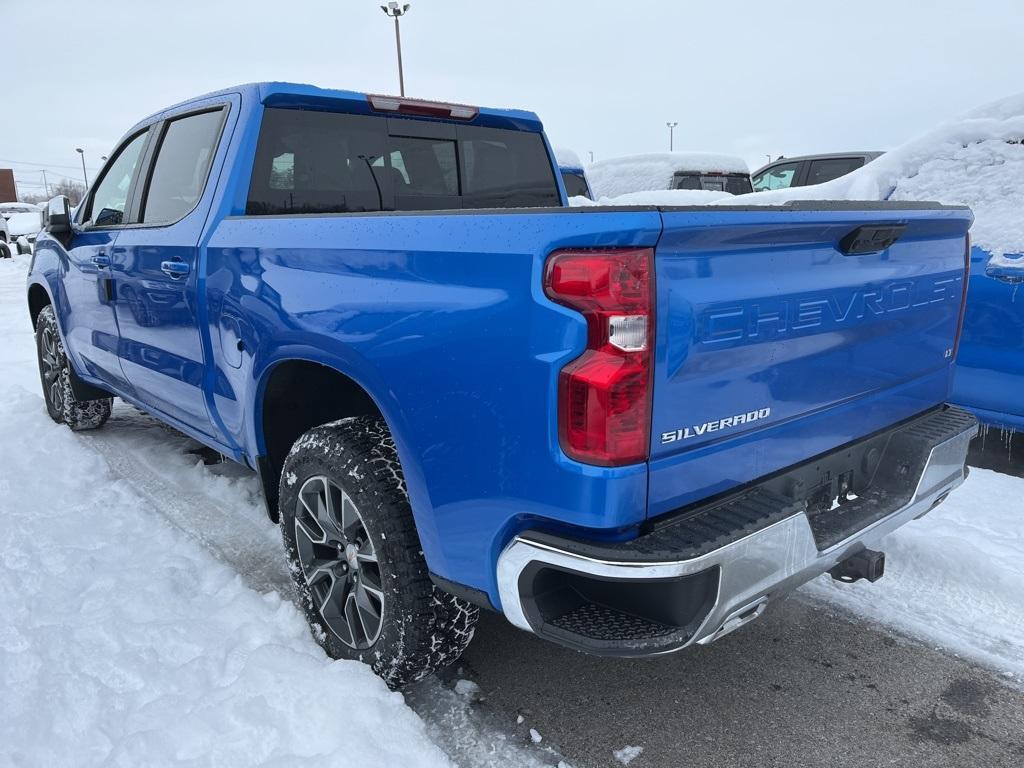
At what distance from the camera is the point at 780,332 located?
6.73 feet

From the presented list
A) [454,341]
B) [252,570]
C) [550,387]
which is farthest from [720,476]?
[252,570]

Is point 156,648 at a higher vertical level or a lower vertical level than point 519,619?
lower

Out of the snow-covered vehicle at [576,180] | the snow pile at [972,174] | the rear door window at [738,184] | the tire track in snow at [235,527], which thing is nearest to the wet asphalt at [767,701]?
the tire track in snow at [235,527]

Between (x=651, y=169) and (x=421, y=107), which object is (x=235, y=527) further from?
(x=651, y=169)

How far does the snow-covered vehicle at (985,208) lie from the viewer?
4121 mm

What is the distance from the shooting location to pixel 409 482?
223cm

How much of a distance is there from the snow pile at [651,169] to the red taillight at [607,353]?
43.0ft

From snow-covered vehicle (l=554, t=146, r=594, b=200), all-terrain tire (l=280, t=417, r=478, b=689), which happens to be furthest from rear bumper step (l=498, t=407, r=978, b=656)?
snow-covered vehicle (l=554, t=146, r=594, b=200)

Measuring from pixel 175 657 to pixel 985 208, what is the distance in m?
4.44

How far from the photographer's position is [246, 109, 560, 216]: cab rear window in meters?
3.26

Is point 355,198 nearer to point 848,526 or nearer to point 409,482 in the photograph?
point 409,482

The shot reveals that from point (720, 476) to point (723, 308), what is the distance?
43 centimetres

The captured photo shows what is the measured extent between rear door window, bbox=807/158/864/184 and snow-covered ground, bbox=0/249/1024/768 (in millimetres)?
8726


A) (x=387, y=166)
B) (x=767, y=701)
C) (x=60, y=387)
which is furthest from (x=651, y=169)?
(x=767, y=701)
